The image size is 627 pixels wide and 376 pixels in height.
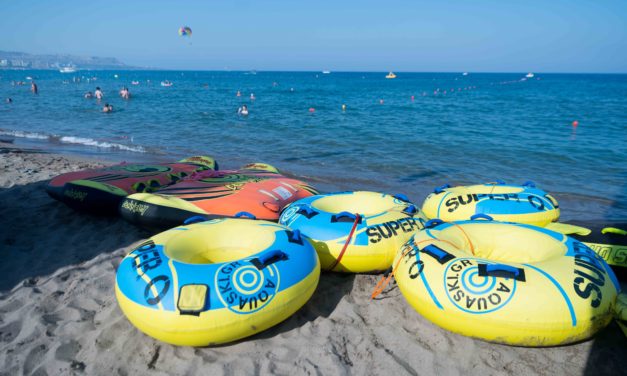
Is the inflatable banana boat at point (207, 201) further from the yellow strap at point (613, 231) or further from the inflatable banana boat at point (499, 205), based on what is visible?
the yellow strap at point (613, 231)

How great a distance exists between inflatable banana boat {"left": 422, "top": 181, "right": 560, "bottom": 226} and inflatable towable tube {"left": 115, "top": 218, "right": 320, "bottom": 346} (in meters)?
2.45

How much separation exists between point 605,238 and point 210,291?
4019 millimetres

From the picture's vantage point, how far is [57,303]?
3.37m

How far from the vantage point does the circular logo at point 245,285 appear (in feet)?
8.68

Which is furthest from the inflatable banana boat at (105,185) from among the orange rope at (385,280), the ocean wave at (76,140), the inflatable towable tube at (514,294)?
the ocean wave at (76,140)

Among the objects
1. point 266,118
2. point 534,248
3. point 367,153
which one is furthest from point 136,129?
point 534,248

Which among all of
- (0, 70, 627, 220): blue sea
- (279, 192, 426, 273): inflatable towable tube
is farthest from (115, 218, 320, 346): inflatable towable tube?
(0, 70, 627, 220): blue sea

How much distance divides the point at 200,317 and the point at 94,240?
2.88 metres

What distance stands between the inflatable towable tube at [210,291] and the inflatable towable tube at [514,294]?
939mm

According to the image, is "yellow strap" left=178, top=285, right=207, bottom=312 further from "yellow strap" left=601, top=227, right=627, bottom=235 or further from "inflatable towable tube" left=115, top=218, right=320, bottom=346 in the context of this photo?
"yellow strap" left=601, top=227, right=627, bottom=235

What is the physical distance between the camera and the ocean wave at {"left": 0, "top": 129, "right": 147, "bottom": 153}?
11977mm

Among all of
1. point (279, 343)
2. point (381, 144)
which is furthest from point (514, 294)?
point (381, 144)

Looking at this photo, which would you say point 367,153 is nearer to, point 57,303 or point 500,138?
point 500,138

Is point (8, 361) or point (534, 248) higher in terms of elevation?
point (534, 248)
